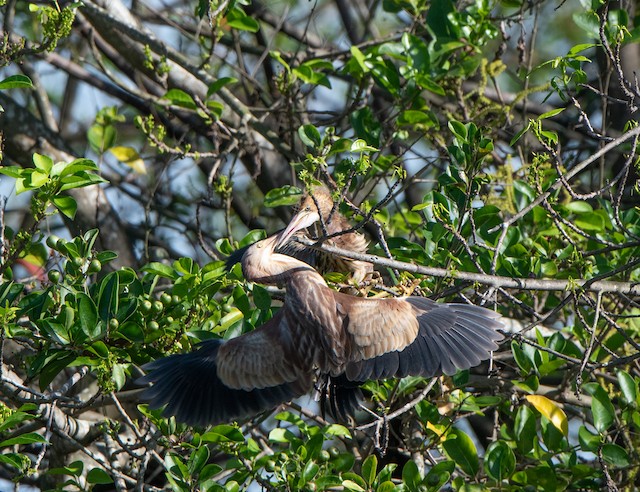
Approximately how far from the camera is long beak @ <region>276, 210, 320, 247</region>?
408cm

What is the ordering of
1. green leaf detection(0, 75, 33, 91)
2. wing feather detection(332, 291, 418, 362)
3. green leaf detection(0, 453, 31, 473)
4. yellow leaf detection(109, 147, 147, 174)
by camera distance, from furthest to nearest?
yellow leaf detection(109, 147, 147, 174) < wing feather detection(332, 291, 418, 362) < green leaf detection(0, 75, 33, 91) < green leaf detection(0, 453, 31, 473)

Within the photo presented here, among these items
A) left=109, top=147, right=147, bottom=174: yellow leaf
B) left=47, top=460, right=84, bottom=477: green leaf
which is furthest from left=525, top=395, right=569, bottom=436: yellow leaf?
left=109, top=147, right=147, bottom=174: yellow leaf

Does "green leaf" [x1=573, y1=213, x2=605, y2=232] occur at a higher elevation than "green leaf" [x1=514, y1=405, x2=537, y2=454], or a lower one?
higher

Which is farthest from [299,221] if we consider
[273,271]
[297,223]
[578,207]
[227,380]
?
[578,207]

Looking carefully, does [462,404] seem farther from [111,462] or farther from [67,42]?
[67,42]

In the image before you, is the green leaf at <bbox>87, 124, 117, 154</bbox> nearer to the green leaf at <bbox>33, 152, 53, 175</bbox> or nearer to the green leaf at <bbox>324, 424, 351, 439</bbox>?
the green leaf at <bbox>33, 152, 53, 175</bbox>

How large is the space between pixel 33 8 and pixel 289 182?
6.72 ft

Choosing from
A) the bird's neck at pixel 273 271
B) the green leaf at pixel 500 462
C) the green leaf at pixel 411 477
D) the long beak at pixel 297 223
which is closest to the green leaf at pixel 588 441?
the green leaf at pixel 500 462

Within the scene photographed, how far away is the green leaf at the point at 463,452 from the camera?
378 cm

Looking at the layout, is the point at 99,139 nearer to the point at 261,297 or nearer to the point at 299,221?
the point at 299,221

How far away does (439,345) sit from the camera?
3688 millimetres

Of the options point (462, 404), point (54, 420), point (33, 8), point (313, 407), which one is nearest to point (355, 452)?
point (462, 404)

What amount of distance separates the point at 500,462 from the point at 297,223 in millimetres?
1362

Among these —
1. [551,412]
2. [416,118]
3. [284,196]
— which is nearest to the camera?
[551,412]
